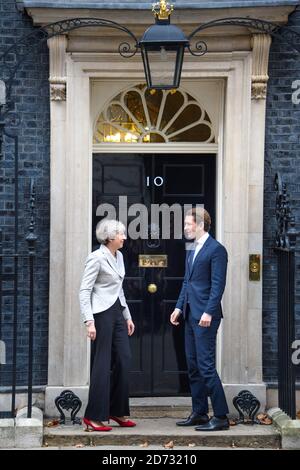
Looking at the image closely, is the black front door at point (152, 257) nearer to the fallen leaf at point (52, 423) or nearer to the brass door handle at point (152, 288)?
the brass door handle at point (152, 288)

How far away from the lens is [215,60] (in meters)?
8.57

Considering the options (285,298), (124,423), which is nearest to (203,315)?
(285,298)

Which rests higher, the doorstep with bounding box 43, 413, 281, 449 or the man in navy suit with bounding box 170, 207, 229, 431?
the man in navy suit with bounding box 170, 207, 229, 431

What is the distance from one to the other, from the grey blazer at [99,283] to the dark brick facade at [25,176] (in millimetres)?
1007

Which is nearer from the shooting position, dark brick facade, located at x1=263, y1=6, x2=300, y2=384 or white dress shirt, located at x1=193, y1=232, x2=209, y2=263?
white dress shirt, located at x1=193, y1=232, x2=209, y2=263

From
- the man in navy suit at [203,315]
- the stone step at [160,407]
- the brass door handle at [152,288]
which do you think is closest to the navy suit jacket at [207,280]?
the man in navy suit at [203,315]

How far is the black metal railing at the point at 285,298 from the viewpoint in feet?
25.6

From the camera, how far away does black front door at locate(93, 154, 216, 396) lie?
9.03m

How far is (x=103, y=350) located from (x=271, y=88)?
284 cm

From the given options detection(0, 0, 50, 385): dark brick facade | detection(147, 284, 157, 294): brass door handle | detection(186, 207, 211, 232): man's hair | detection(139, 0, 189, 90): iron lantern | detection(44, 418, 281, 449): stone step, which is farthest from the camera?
detection(147, 284, 157, 294): brass door handle

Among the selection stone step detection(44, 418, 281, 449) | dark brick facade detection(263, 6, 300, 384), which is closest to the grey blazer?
stone step detection(44, 418, 281, 449)

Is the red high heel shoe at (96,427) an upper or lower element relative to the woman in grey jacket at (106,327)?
lower

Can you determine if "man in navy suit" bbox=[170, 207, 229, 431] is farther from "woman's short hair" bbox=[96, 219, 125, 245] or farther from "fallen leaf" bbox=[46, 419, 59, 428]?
"fallen leaf" bbox=[46, 419, 59, 428]

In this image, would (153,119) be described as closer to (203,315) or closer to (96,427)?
(203,315)
